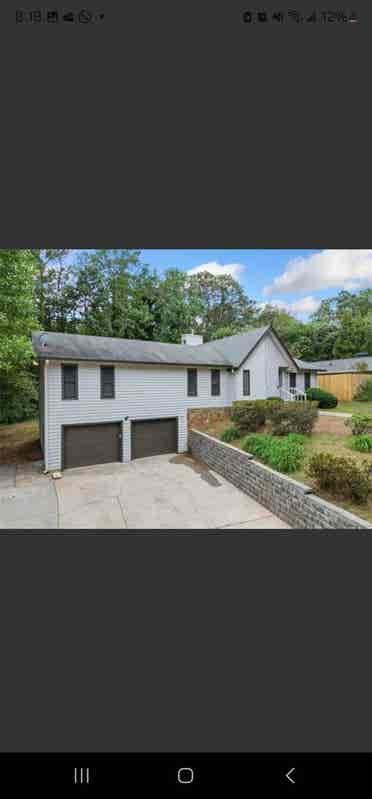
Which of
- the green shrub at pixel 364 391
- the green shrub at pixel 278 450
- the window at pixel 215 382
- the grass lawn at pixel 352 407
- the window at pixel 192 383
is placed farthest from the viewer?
the window at pixel 215 382

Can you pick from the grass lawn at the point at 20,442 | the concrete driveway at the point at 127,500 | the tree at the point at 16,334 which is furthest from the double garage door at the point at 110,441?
the tree at the point at 16,334

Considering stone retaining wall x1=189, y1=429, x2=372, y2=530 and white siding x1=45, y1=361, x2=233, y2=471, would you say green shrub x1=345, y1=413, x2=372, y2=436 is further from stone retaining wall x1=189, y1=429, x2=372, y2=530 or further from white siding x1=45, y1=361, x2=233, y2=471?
white siding x1=45, y1=361, x2=233, y2=471

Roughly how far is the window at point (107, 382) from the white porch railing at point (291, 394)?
2.75m

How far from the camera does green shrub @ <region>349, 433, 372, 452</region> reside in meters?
2.72

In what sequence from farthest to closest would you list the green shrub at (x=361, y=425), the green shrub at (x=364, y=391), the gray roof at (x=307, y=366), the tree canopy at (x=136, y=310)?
1. the gray roof at (x=307, y=366)
2. the green shrub at (x=364, y=391)
3. the tree canopy at (x=136, y=310)
4. the green shrub at (x=361, y=425)

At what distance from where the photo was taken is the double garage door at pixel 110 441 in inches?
161

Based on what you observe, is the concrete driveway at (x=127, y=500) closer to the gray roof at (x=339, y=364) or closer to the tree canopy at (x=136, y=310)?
the tree canopy at (x=136, y=310)
